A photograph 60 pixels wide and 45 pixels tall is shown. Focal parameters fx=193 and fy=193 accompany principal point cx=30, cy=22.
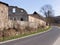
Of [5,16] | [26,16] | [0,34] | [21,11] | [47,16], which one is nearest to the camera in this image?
[0,34]

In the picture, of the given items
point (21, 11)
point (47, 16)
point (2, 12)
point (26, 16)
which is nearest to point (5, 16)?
point (2, 12)

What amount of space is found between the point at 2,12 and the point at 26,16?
2685 cm

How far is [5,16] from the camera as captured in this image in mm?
46156

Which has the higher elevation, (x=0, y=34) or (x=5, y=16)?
(x=5, y=16)

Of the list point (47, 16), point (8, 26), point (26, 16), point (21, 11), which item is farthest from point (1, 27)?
point (47, 16)

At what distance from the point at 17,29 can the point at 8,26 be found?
7.08ft

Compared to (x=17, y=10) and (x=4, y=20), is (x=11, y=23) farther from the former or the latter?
(x=17, y=10)

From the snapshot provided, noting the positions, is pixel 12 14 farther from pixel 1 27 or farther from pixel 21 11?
pixel 1 27

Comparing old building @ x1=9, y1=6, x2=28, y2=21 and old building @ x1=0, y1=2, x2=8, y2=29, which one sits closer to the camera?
old building @ x1=0, y1=2, x2=8, y2=29

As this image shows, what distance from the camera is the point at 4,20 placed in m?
43.8

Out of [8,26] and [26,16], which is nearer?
[8,26]

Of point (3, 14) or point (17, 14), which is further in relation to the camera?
point (17, 14)

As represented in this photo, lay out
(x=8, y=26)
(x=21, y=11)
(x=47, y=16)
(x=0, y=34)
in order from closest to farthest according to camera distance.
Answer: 1. (x=0, y=34)
2. (x=8, y=26)
3. (x=21, y=11)
4. (x=47, y=16)

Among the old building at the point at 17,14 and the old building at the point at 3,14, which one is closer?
the old building at the point at 3,14
